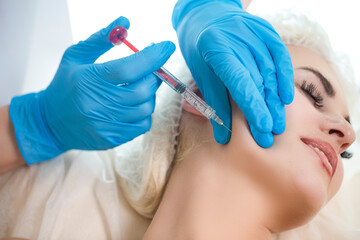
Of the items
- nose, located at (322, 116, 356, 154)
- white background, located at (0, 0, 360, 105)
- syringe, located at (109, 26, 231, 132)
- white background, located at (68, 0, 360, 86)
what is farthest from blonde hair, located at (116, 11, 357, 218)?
white background, located at (68, 0, 360, 86)

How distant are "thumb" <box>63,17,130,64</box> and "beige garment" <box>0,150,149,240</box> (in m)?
0.46

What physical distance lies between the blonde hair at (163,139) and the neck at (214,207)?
154mm

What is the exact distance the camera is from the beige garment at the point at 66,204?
4.33 feet

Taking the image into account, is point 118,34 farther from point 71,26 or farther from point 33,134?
point 71,26

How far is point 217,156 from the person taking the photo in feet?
3.84

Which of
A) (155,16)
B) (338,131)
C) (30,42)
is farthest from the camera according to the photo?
(155,16)

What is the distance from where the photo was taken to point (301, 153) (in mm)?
1066

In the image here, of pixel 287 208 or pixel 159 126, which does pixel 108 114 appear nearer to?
pixel 159 126

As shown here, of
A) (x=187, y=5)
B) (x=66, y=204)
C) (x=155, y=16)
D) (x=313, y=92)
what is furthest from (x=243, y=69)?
(x=155, y=16)

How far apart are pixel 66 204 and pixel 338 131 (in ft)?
3.55

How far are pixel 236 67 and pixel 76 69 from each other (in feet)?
2.06

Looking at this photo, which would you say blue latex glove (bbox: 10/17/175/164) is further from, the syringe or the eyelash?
the eyelash

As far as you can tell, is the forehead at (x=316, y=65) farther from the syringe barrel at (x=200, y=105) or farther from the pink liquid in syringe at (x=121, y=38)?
the pink liquid in syringe at (x=121, y=38)

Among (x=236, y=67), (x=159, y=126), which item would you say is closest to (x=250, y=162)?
(x=236, y=67)
